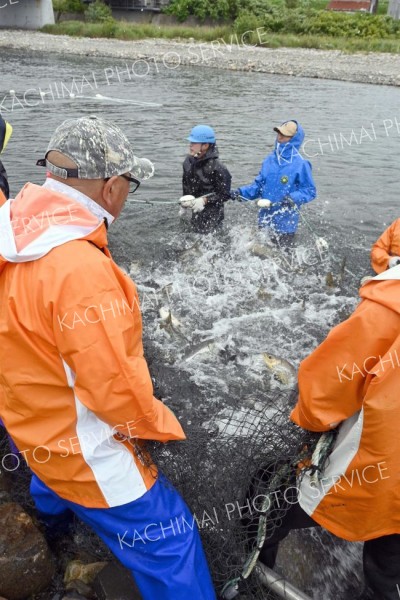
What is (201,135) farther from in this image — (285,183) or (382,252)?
(382,252)

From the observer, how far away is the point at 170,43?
41156 mm

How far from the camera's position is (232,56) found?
36.0 metres

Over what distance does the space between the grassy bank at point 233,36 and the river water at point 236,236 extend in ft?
64.8

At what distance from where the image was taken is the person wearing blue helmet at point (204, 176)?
7398 mm

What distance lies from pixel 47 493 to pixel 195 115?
18057 millimetres

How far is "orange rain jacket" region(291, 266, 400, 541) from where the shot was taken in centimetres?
207

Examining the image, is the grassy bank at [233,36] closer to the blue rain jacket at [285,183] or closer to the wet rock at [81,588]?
the blue rain jacket at [285,183]

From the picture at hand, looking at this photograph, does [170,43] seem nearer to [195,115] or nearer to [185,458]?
[195,115]

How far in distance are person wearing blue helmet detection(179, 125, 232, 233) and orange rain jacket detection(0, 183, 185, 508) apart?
5.45 meters

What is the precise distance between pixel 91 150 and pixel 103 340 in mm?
892

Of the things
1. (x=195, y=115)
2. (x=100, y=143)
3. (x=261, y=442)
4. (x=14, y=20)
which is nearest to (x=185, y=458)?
(x=261, y=442)

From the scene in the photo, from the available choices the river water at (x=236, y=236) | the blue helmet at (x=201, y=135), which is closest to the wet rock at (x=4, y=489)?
the river water at (x=236, y=236)

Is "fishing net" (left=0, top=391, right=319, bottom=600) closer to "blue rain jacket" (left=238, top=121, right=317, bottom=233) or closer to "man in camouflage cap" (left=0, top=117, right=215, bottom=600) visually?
"man in camouflage cap" (left=0, top=117, right=215, bottom=600)

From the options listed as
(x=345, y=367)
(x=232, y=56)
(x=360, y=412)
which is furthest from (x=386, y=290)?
(x=232, y=56)
